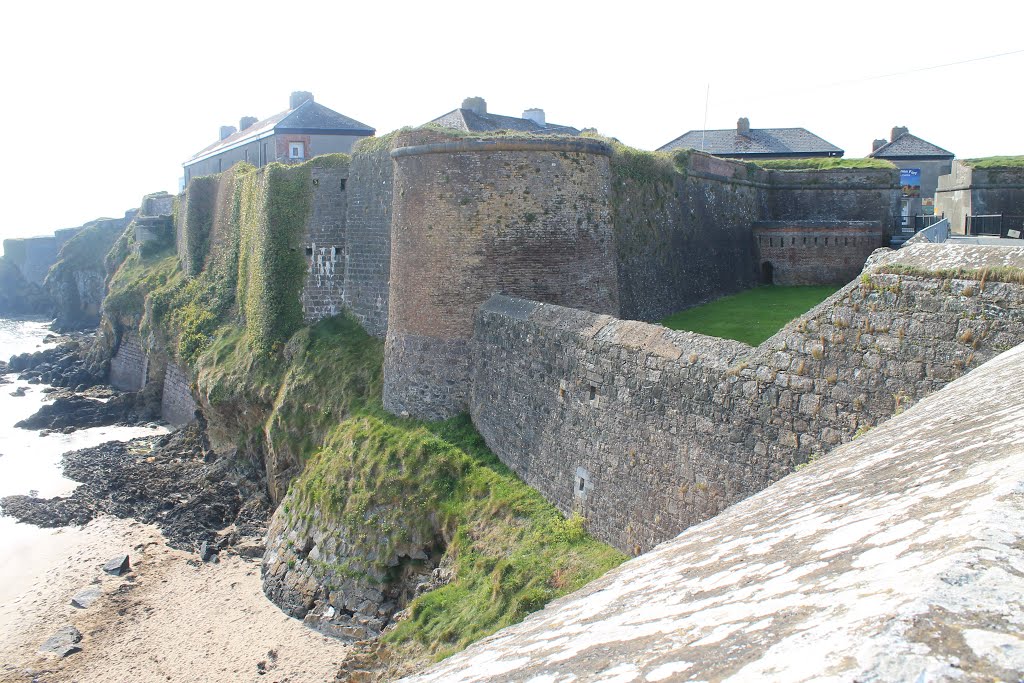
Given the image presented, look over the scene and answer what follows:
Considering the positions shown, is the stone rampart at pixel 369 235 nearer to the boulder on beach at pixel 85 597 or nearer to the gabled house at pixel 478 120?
the gabled house at pixel 478 120

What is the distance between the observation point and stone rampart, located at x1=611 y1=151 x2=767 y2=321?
19.7 meters

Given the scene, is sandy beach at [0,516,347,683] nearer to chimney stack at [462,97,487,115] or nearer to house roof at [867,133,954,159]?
chimney stack at [462,97,487,115]

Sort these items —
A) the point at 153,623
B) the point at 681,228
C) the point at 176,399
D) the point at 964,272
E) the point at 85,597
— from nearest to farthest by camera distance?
the point at 964,272
the point at 153,623
the point at 85,597
the point at 681,228
the point at 176,399

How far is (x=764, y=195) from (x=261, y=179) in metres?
17.5

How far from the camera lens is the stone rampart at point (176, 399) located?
2939 centimetres

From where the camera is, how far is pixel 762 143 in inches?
1484

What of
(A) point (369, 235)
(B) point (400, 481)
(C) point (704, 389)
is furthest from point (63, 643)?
(C) point (704, 389)

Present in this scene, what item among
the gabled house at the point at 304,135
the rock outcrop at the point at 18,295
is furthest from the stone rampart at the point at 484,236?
the rock outcrop at the point at 18,295

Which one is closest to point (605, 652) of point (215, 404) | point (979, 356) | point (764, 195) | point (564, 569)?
point (979, 356)

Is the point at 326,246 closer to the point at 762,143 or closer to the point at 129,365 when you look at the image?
the point at 129,365

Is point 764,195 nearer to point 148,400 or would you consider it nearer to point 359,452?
point 359,452

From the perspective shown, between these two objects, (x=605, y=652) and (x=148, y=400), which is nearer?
(x=605, y=652)

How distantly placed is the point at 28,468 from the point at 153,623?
46.6 feet

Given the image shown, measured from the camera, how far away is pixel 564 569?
10836 mm
